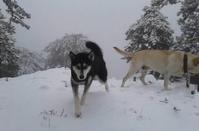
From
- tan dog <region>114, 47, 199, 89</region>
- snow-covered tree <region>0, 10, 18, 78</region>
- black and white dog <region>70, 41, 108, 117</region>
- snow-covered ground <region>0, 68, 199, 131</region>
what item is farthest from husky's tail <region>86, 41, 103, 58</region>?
snow-covered tree <region>0, 10, 18, 78</region>

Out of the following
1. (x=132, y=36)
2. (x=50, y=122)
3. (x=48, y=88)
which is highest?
(x=132, y=36)

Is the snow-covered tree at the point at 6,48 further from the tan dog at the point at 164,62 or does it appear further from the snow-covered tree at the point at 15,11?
the tan dog at the point at 164,62

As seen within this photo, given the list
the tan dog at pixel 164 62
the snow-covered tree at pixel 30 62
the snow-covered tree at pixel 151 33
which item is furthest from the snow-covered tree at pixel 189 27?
the snow-covered tree at pixel 30 62

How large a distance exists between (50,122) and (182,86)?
174 inches

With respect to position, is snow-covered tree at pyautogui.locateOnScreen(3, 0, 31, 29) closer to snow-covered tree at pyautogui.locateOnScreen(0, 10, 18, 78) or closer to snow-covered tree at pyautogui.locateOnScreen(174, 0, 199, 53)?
snow-covered tree at pyautogui.locateOnScreen(0, 10, 18, 78)

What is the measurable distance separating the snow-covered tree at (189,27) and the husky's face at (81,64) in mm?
12412

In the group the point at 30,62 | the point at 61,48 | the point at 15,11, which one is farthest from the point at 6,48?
the point at 61,48

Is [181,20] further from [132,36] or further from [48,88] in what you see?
[48,88]

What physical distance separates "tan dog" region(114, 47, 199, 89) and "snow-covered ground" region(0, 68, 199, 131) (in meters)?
0.53

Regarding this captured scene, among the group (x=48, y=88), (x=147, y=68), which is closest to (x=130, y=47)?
(x=147, y=68)

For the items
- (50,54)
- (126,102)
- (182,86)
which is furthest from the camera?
(50,54)

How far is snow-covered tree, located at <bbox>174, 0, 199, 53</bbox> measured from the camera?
18.5 meters

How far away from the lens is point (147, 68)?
9.88 meters

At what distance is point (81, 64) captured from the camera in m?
6.59
